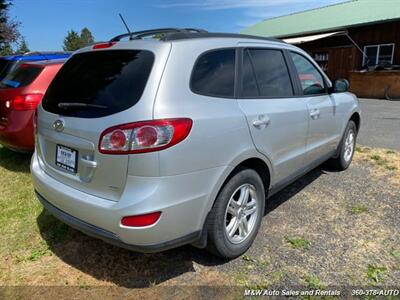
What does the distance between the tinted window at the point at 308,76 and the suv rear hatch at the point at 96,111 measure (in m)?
1.93

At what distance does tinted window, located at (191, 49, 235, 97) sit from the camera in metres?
2.62

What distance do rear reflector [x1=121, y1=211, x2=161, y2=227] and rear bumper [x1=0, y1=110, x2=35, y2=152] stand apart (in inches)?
123

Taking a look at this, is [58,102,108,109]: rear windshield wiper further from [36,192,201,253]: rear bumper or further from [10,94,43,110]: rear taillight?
[10,94,43,110]: rear taillight

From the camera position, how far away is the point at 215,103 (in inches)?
105

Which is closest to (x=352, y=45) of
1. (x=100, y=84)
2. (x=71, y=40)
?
(x=100, y=84)

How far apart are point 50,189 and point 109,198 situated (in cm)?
70

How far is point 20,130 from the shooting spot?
188 inches

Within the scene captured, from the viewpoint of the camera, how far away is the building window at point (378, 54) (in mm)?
18047

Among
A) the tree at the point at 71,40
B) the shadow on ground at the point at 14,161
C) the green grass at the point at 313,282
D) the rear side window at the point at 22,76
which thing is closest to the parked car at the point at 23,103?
the rear side window at the point at 22,76

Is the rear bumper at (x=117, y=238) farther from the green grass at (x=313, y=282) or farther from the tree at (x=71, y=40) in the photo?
the tree at (x=71, y=40)

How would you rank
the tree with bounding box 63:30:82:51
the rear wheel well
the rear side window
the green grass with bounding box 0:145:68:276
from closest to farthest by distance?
the green grass with bounding box 0:145:68:276 → the rear side window → the rear wheel well → the tree with bounding box 63:30:82:51

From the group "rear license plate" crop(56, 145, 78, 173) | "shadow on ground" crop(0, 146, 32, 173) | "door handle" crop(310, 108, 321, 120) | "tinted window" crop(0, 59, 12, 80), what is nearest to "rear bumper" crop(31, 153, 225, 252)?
"rear license plate" crop(56, 145, 78, 173)

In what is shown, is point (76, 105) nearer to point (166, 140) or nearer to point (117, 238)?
point (166, 140)

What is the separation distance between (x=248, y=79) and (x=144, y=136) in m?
1.21
